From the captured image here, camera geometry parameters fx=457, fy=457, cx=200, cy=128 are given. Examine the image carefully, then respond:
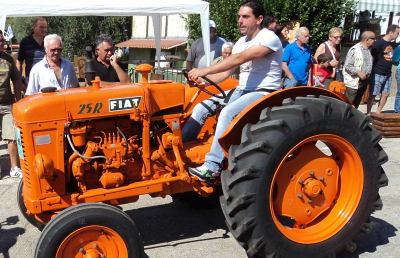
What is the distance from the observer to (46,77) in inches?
180

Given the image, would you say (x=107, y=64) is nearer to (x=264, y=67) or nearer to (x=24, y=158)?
(x=24, y=158)

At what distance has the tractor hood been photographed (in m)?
3.09

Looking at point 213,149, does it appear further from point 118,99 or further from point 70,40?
point 70,40

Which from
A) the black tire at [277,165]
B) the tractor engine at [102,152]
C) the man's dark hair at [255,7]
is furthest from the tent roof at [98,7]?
the black tire at [277,165]

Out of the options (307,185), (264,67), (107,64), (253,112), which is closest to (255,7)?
(264,67)

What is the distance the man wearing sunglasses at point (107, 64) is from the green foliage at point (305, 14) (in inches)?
268

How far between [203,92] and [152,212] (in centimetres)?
134

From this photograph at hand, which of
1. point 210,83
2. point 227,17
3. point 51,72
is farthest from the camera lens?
point 227,17

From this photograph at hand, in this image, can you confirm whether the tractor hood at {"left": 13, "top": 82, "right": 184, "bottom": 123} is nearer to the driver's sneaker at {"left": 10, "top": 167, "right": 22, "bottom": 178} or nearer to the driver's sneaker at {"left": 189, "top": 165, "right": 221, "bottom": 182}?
the driver's sneaker at {"left": 189, "top": 165, "right": 221, "bottom": 182}

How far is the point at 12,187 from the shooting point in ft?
17.3

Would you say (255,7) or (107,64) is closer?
(255,7)

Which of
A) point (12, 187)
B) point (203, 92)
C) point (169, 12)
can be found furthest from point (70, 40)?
point (203, 92)

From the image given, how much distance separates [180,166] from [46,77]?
1.99m

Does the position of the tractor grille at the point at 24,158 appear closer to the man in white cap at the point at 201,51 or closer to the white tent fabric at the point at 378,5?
the man in white cap at the point at 201,51
